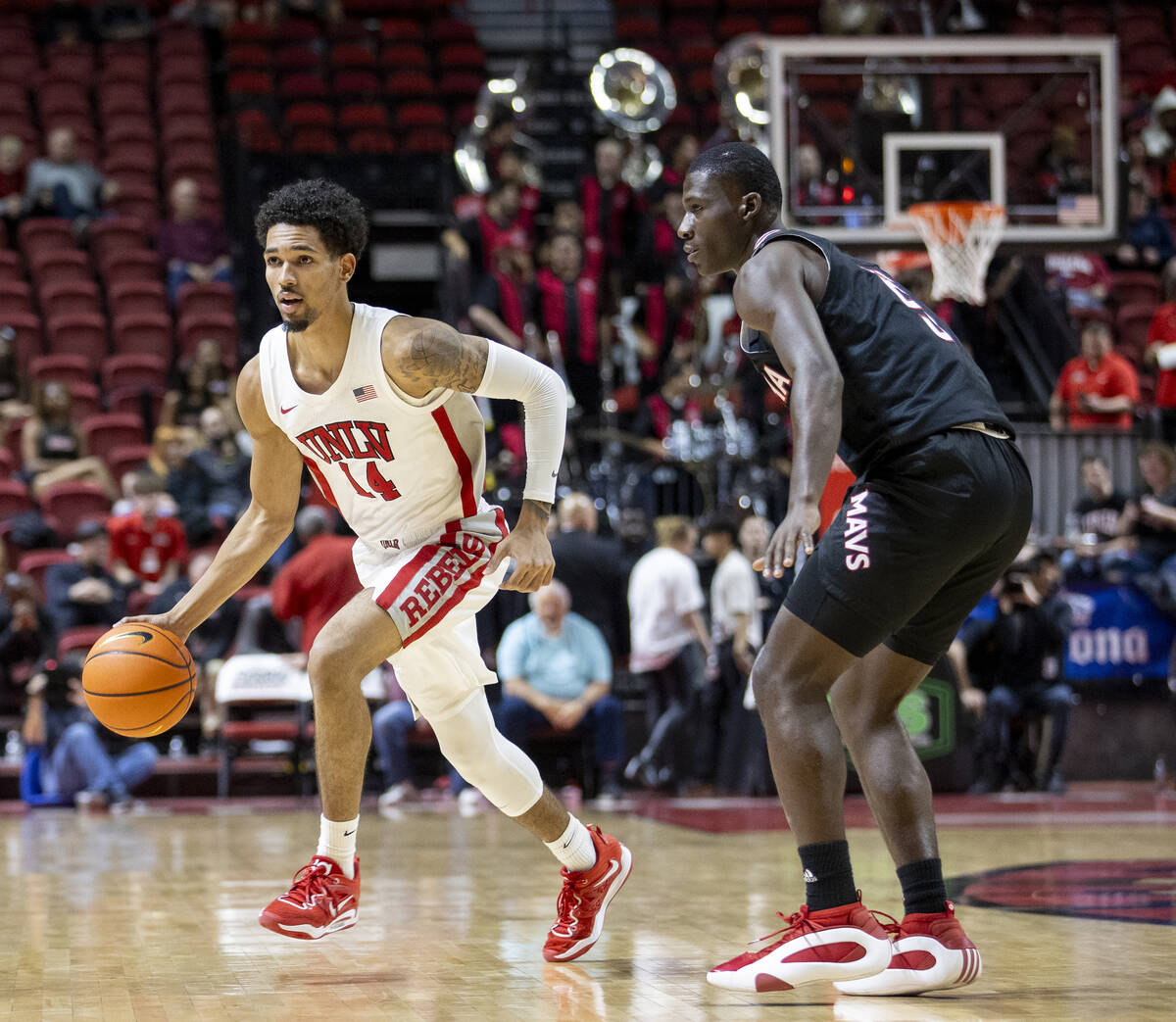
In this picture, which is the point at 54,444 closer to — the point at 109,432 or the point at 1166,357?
the point at 109,432

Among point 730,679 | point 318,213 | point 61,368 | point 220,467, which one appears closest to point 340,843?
point 318,213

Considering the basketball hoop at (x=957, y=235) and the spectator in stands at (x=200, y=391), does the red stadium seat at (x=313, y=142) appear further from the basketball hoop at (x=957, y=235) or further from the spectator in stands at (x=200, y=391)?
the basketball hoop at (x=957, y=235)

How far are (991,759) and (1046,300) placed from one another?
4.95 metres

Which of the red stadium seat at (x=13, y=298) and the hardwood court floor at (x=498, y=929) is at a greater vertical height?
the red stadium seat at (x=13, y=298)

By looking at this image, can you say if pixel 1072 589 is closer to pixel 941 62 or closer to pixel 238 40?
pixel 941 62

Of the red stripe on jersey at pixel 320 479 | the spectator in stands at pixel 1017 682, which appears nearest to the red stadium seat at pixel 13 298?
the spectator in stands at pixel 1017 682

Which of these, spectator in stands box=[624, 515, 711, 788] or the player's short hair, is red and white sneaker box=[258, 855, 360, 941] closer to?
the player's short hair

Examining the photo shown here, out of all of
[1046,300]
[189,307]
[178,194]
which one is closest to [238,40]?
[178,194]

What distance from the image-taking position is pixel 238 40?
52.2ft

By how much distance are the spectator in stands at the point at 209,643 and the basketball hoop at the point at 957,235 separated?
4696 millimetres

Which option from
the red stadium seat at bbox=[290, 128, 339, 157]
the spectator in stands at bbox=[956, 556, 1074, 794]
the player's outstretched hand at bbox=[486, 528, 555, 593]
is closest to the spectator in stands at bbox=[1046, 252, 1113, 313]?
the spectator in stands at bbox=[956, 556, 1074, 794]

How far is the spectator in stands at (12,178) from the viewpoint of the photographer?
13570mm

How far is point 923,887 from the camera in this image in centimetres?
343

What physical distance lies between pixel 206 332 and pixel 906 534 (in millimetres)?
10459
